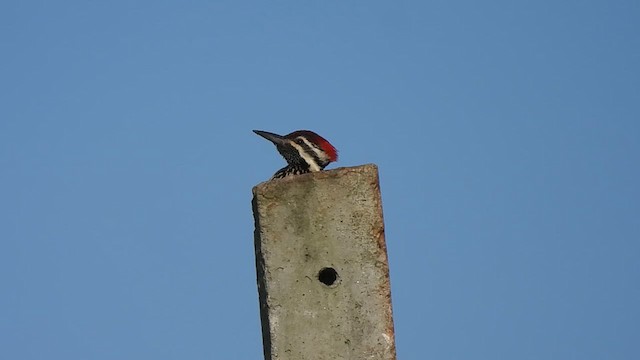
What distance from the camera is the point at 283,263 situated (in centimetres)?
631

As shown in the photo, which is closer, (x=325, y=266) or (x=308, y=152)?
(x=325, y=266)

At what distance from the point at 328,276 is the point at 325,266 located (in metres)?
0.07

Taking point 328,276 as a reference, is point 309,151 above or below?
above

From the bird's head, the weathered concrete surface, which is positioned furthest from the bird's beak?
the weathered concrete surface

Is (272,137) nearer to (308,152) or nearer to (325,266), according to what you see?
(308,152)

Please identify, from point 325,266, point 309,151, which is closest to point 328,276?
point 325,266

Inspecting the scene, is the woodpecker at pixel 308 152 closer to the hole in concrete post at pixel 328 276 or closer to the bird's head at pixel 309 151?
the bird's head at pixel 309 151

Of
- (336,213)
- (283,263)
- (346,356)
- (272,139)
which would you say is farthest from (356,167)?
(272,139)

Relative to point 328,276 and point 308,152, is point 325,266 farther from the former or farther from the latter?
point 308,152

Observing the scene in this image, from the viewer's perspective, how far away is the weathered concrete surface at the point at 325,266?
6.24 metres

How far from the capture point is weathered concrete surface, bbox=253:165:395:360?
624 cm

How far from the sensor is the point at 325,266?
628 cm

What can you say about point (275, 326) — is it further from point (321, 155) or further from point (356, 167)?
point (321, 155)

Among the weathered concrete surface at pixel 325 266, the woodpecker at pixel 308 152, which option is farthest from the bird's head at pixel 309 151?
the weathered concrete surface at pixel 325 266
